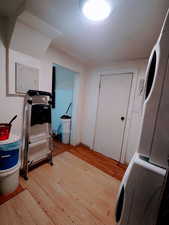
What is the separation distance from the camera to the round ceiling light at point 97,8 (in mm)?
941

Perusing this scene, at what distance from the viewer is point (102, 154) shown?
2701 mm

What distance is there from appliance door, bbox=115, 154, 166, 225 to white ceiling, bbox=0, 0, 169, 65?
1313 mm

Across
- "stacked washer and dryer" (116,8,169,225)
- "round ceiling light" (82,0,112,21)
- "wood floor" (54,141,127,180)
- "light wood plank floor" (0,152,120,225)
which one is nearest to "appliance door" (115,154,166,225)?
"stacked washer and dryer" (116,8,169,225)

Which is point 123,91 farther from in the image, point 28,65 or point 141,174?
point 141,174

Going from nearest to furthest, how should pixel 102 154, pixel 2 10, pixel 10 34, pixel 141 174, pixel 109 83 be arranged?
pixel 141 174
pixel 2 10
pixel 10 34
pixel 109 83
pixel 102 154

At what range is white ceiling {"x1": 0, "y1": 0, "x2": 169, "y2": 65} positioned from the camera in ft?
3.33

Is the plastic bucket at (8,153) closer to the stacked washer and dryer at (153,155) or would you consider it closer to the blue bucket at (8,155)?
the blue bucket at (8,155)

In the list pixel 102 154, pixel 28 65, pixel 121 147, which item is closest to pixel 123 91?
pixel 121 147

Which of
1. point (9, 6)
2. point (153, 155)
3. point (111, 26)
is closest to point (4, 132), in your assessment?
point (9, 6)

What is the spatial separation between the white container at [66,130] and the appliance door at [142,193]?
2.51 metres

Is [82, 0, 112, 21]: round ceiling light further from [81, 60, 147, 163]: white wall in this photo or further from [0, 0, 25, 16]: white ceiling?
[81, 60, 147, 163]: white wall

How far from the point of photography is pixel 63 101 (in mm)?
3406

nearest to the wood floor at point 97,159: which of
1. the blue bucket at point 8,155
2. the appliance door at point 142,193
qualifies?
the blue bucket at point 8,155

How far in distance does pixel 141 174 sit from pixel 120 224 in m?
0.36
